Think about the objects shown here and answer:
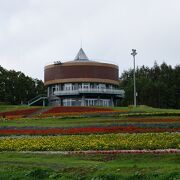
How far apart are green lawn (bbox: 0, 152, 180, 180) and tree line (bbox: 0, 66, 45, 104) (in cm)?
7063

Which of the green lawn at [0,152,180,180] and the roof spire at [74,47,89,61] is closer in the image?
the green lawn at [0,152,180,180]

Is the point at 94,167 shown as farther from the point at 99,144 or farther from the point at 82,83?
the point at 82,83

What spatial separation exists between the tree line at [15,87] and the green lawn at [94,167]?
70634 millimetres

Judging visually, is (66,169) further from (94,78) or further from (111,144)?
(94,78)

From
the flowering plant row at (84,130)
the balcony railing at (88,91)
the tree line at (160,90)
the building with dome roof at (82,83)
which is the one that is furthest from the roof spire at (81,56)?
the flowering plant row at (84,130)

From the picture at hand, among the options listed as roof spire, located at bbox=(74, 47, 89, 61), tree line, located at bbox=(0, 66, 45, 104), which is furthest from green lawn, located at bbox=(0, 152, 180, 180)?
tree line, located at bbox=(0, 66, 45, 104)

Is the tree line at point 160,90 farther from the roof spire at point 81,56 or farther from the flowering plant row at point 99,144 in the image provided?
the flowering plant row at point 99,144

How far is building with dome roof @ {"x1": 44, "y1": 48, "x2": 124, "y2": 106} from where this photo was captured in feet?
261

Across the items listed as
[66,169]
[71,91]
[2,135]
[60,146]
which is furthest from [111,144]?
[71,91]

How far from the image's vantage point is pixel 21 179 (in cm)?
1330

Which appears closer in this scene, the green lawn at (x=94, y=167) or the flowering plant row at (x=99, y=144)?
the green lawn at (x=94, y=167)

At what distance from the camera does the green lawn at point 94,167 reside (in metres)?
12.3

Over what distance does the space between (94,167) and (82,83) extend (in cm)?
6729

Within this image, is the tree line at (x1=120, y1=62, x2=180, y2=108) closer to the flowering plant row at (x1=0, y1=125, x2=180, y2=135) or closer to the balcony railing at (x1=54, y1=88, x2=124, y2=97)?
the balcony railing at (x1=54, y1=88, x2=124, y2=97)
